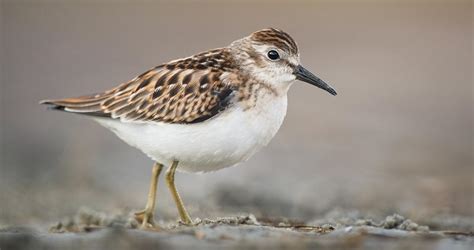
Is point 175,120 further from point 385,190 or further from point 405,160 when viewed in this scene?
point 405,160

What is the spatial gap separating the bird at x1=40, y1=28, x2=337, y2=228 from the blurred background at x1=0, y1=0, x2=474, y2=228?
1570mm

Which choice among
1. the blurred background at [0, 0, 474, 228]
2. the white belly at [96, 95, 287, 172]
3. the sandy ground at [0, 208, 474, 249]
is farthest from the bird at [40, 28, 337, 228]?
the blurred background at [0, 0, 474, 228]

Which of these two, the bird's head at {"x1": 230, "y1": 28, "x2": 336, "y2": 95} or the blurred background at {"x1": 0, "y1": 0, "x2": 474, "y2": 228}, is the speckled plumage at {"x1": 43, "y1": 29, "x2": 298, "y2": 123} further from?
the blurred background at {"x1": 0, "y1": 0, "x2": 474, "y2": 228}

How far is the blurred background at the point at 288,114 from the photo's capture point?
12.2m

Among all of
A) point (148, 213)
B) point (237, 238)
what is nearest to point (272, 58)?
point (148, 213)


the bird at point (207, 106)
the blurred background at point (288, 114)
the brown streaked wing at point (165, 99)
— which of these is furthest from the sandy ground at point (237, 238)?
the blurred background at point (288, 114)

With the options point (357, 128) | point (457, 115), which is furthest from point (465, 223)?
point (457, 115)

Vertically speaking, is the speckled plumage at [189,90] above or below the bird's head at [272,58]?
below

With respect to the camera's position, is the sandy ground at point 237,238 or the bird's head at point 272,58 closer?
the sandy ground at point 237,238

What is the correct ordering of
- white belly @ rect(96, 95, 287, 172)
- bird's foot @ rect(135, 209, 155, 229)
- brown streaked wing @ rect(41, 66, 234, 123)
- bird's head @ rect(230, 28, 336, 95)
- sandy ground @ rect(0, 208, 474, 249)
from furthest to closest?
bird's head @ rect(230, 28, 336, 95), bird's foot @ rect(135, 209, 155, 229), brown streaked wing @ rect(41, 66, 234, 123), white belly @ rect(96, 95, 287, 172), sandy ground @ rect(0, 208, 474, 249)

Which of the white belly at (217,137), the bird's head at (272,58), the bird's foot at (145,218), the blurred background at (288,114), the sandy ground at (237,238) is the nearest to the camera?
the sandy ground at (237,238)

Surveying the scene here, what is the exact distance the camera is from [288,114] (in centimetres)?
1845

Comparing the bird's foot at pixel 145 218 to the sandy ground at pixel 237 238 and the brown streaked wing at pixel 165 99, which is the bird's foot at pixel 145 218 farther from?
the brown streaked wing at pixel 165 99

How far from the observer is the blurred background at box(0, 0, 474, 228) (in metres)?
12.2
